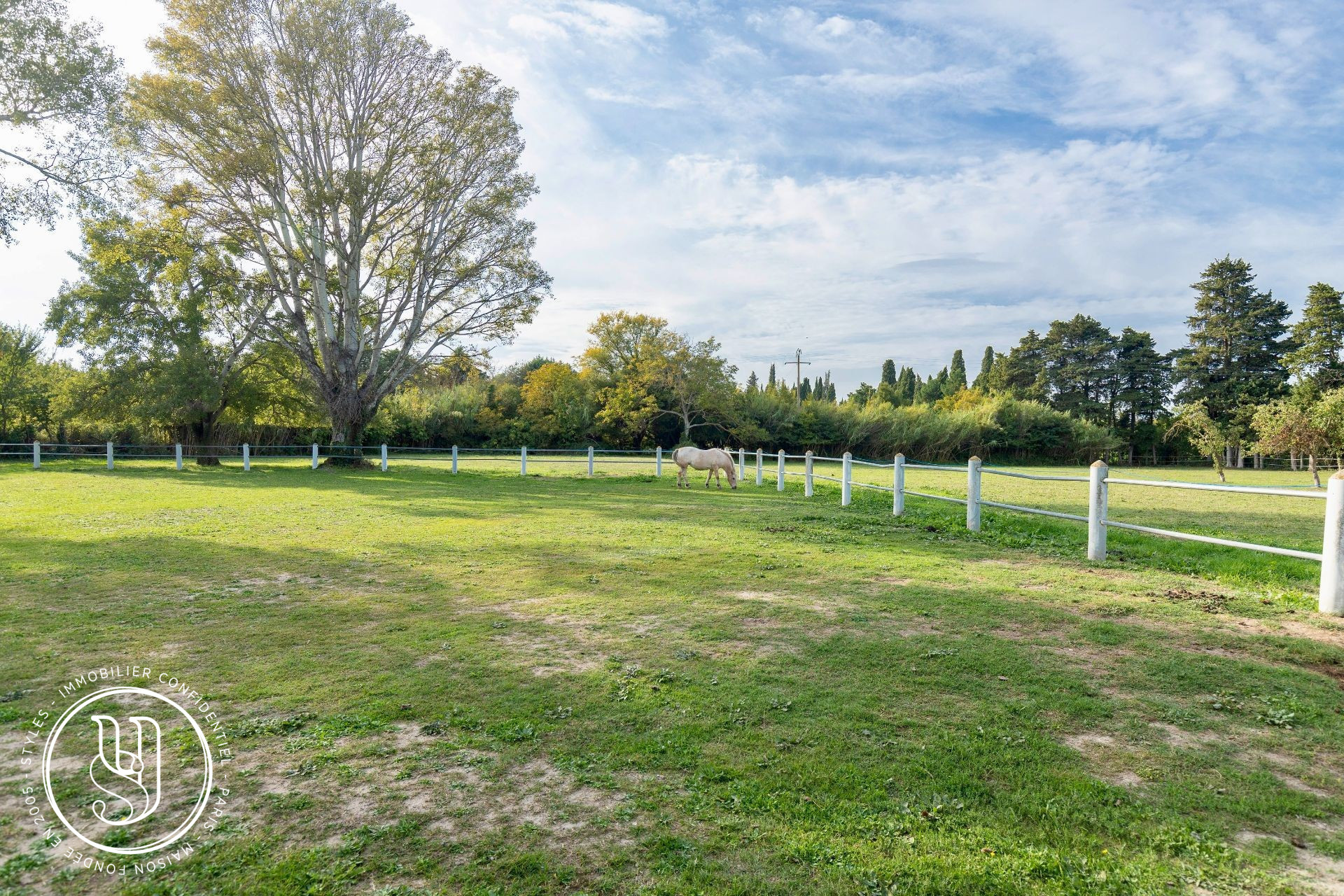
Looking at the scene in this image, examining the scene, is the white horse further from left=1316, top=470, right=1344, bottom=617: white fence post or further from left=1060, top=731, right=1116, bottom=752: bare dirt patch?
left=1060, top=731, right=1116, bottom=752: bare dirt patch

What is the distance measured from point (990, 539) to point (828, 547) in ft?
6.82

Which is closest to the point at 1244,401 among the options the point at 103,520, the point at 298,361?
the point at 298,361

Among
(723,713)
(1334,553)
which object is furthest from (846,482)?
(723,713)

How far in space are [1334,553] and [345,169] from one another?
23.6 meters

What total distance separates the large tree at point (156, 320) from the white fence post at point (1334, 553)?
79.1ft

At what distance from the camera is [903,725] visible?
9.34 feet

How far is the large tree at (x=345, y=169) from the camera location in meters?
19.0

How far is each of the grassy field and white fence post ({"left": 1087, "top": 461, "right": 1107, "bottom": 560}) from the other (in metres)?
0.33

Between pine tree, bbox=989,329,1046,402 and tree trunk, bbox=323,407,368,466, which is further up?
pine tree, bbox=989,329,1046,402

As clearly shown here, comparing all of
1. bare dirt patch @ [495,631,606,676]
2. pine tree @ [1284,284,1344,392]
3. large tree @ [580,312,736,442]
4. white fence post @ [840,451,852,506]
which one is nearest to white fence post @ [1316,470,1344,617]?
bare dirt patch @ [495,631,606,676]

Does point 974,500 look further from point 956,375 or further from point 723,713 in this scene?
point 956,375

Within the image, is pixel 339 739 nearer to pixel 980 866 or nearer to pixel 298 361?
pixel 980 866

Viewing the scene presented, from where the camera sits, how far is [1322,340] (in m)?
41.4

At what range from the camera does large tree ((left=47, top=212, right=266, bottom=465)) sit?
2198 centimetres
